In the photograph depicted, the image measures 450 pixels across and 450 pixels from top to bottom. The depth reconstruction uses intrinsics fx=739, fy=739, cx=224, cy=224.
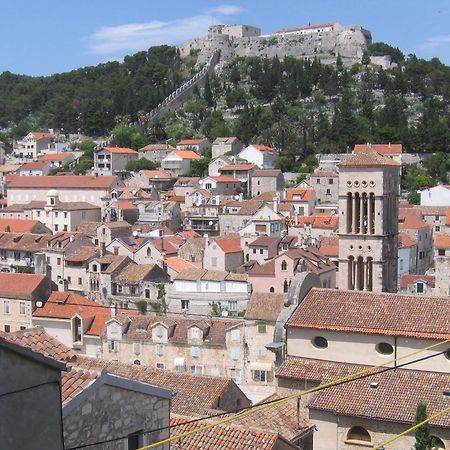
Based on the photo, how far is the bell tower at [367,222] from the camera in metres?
34.3

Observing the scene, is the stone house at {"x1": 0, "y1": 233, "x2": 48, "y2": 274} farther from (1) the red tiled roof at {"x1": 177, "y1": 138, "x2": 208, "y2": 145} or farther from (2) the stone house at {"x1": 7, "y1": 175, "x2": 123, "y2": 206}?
(1) the red tiled roof at {"x1": 177, "y1": 138, "x2": 208, "y2": 145}

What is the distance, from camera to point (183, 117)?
12275cm

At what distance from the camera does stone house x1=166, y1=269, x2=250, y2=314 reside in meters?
50.1

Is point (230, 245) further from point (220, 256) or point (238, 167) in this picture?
point (238, 167)

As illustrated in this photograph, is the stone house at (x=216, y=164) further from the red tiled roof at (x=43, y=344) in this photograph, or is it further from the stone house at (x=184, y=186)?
the red tiled roof at (x=43, y=344)

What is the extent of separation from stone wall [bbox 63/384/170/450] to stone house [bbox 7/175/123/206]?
71.8 meters

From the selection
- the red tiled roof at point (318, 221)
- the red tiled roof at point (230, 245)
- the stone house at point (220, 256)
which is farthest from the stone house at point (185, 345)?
the red tiled roof at point (318, 221)

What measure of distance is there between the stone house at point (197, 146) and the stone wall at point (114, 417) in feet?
303

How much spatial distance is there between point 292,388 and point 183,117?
4141 inches

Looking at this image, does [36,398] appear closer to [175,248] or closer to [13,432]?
[13,432]

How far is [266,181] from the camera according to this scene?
8156 cm

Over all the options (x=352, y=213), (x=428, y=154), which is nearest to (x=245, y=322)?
(x=352, y=213)

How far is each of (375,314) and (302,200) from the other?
176 feet

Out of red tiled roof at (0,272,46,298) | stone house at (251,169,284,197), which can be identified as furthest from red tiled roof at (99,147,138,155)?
red tiled roof at (0,272,46,298)
